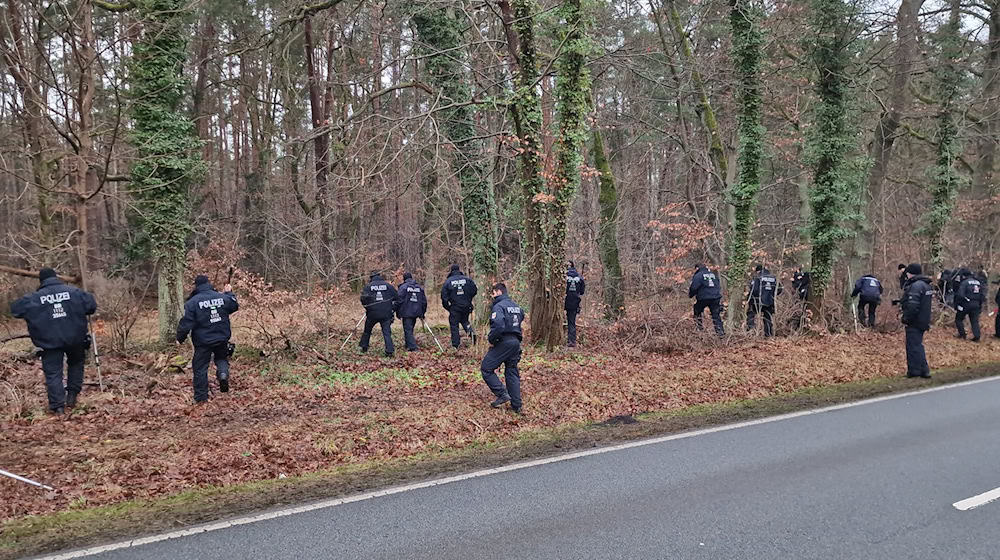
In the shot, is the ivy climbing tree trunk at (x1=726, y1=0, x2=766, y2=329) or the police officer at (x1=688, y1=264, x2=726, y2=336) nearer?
the ivy climbing tree trunk at (x1=726, y1=0, x2=766, y2=329)

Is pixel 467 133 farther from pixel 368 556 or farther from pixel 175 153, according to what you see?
pixel 368 556

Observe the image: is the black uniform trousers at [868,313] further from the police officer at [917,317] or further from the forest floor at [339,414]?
the police officer at [917,317]

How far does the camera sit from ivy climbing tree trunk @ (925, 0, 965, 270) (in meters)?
17.6

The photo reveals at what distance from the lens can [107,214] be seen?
2936 cm

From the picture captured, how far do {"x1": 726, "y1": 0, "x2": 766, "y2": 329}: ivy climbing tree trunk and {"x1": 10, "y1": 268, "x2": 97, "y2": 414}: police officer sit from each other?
1305 centimetres

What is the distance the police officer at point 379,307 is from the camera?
12.6m

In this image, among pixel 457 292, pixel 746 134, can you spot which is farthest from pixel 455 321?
pixel 746 134

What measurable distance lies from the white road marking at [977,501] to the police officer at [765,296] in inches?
389

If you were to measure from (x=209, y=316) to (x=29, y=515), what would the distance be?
406 centimetres

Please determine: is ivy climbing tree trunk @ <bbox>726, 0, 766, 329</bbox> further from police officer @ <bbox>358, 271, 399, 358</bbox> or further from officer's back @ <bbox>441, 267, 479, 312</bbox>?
police officer @ <bbox>358, 271, 399, 358</bbox>

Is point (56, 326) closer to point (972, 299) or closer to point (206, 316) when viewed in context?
point (206, 316)

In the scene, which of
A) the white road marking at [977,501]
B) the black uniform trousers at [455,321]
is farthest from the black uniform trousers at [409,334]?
the white road marking at [977,501]

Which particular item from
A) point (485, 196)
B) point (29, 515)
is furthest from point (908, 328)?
point (29, 515)

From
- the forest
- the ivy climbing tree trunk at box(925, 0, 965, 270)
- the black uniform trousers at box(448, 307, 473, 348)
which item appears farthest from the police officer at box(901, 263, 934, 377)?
the ivy climbing tree trunk at box(925, 0, 965, 270)
